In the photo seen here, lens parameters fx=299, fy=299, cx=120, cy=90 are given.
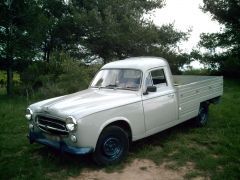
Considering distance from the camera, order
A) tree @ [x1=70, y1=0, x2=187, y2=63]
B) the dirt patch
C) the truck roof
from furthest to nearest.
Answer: tree @ [x1=70, y1=0, x2=187, y2=63]
the truck roof
the dirt patch

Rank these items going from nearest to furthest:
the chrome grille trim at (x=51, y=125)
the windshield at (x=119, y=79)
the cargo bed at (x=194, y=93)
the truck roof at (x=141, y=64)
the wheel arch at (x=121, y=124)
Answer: the chrome grille trim at (x=51, y=125) → the wheel arch at (x=121, y=124) → the windshield at (x=119, y=79) → the truck roof at (x=141, y=64) → the cargo bed at (x=194, y=93)

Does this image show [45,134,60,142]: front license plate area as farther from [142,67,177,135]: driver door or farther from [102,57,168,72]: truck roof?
[102,57,168,72]: truck roof

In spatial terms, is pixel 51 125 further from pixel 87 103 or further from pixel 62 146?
pixel 87 103

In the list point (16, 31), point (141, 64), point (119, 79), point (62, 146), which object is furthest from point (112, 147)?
point (16, 31)

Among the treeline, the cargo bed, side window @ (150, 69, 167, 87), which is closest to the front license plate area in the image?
side window @ (150, 69, 167, 87)

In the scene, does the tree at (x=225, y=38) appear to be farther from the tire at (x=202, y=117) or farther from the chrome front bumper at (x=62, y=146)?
the chrome front bumper at (x=62, y=146)

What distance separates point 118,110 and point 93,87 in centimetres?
160

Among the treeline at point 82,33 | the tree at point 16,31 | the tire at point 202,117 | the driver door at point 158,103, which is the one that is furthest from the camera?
the treeline at point 82,33

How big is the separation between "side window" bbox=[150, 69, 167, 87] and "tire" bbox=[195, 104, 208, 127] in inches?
71.8

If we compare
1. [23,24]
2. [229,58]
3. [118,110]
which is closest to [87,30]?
[23,24]

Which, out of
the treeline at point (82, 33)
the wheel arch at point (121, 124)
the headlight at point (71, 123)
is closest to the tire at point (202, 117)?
the wheel arch at point (121, 124)

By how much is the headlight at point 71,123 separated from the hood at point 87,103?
73 mm

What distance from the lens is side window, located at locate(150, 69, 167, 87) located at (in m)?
6.77

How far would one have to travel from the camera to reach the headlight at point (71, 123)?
16.7 ft
